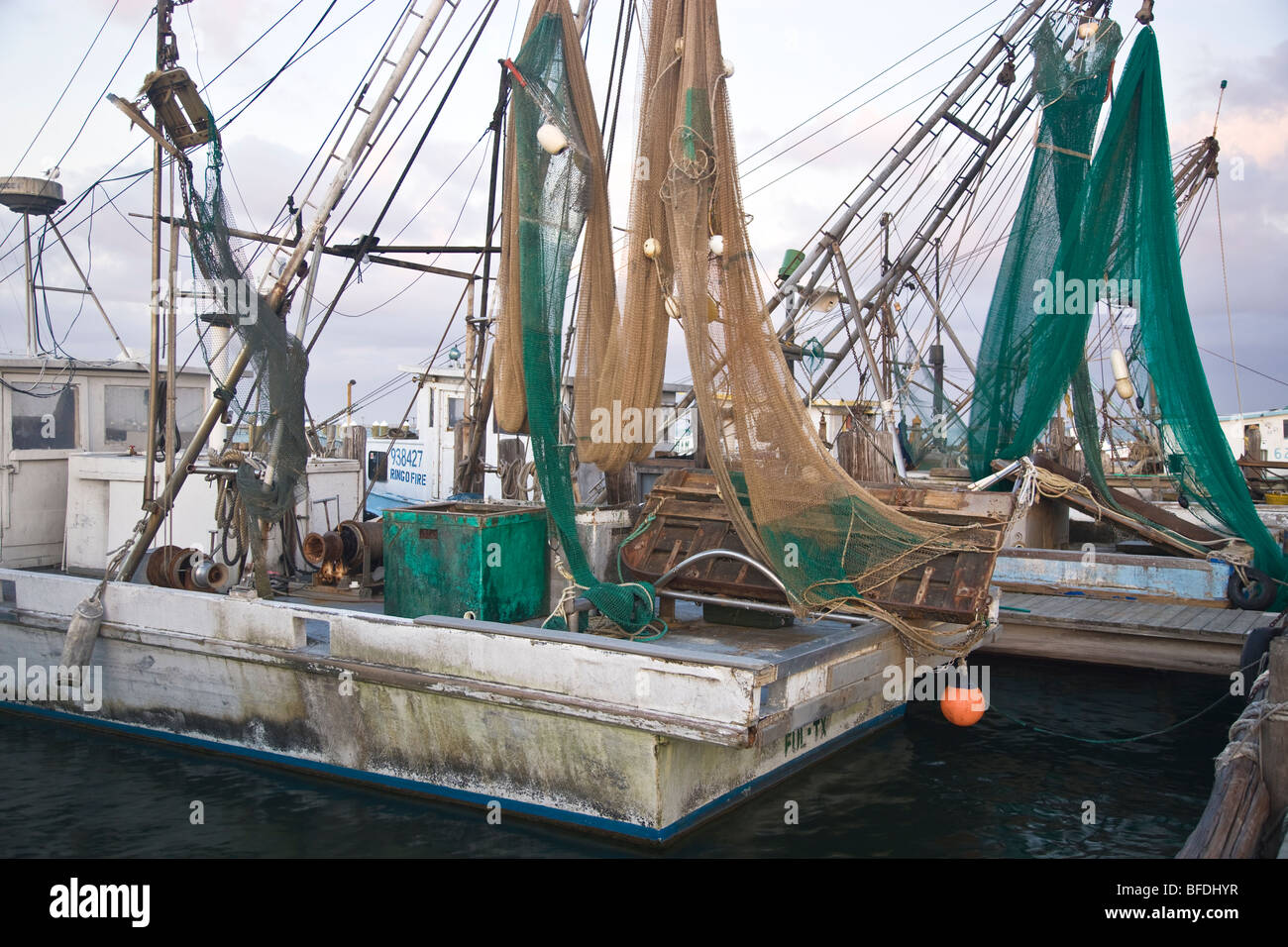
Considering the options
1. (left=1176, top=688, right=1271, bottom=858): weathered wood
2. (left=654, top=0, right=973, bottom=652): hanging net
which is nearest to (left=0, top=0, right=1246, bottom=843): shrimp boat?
(left=654, top=0, right=973, bottom=652): hanging net

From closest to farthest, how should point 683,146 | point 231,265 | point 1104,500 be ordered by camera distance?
point 683,146
point 231,265
point 1104,500

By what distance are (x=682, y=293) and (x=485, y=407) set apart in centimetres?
299

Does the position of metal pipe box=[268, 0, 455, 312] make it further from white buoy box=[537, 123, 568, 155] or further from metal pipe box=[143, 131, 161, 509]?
white buoy box=[537, 123, 568, 155]

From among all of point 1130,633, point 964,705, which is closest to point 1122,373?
point 1130,633

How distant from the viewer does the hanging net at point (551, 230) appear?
22.6 ft

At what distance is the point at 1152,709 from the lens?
9.95 m

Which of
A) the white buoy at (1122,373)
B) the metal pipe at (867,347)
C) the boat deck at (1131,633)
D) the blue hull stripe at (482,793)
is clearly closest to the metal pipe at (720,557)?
the blue hull stripe at (482,793)

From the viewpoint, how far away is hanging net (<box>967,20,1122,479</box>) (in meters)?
8.99

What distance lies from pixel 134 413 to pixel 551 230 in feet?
20.6
